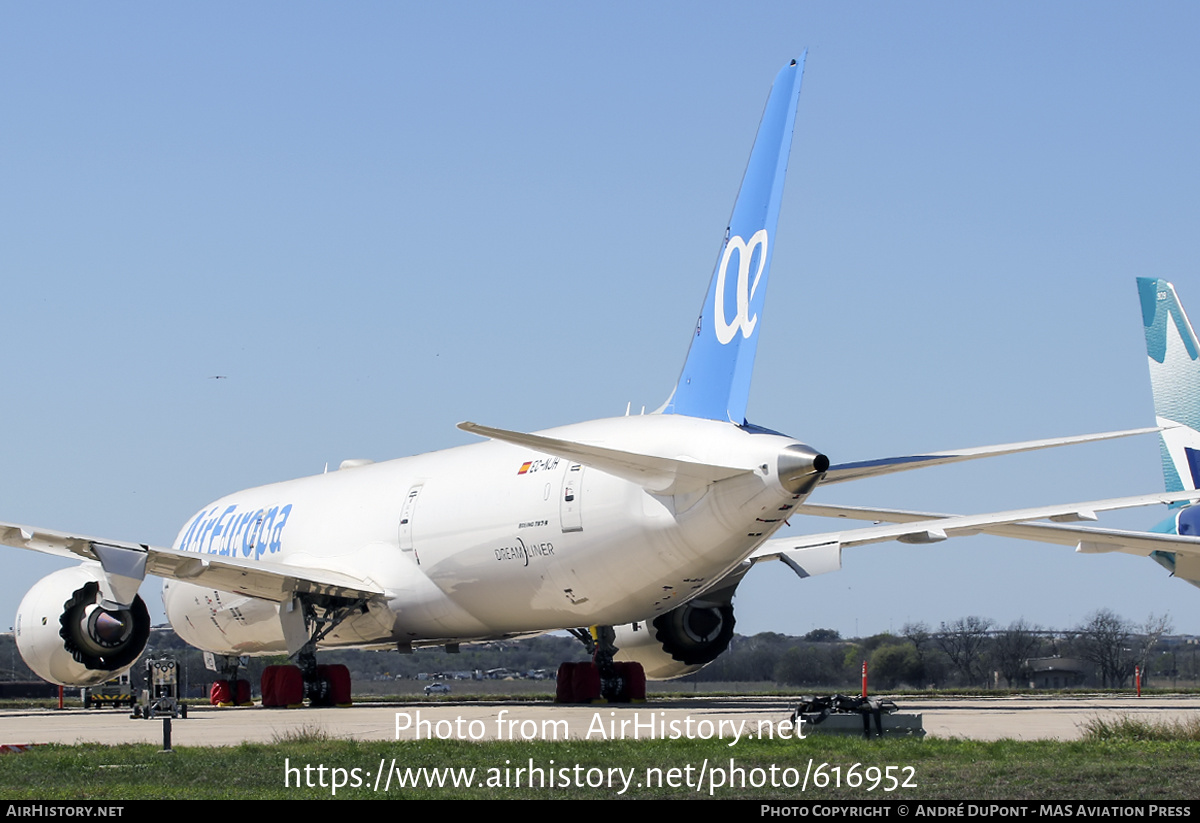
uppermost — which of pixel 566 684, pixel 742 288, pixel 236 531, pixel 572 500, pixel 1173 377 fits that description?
pixel 1173 377

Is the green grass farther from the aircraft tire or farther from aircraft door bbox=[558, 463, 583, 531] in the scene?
the aircraft tire

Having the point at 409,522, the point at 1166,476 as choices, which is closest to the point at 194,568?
the point at 409,522

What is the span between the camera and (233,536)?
93.7 feet

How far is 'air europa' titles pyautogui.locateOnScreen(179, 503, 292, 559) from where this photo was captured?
2738 cm

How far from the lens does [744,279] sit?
18.4 m

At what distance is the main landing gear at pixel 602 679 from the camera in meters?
23.7

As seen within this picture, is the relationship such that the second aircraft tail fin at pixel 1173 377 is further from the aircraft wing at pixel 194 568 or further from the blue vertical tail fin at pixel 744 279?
the aircraft wing at pixel 194 568

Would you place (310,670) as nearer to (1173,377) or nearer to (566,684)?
(566,684)

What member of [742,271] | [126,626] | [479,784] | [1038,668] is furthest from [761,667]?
[479,784]

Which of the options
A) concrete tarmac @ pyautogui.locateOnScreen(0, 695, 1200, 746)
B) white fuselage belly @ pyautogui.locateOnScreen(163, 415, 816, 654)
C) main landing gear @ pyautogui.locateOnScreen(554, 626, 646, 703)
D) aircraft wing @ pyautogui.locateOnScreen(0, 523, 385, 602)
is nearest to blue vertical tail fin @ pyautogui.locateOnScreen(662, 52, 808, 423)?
white fuselage belly @ pyautogui.locateOnScreen(163, 415, 816, 654)

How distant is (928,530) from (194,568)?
10.9 meters

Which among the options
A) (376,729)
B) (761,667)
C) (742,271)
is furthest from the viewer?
(761,667)

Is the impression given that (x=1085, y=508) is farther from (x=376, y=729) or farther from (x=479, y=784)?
(x=479, y=784)
